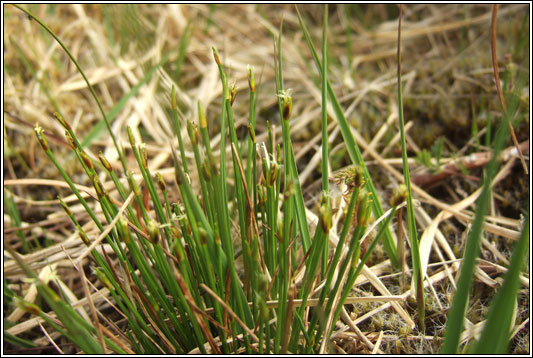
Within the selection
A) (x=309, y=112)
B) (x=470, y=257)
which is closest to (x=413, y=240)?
(x=470, y=257)

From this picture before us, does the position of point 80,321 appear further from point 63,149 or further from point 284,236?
point 63,149

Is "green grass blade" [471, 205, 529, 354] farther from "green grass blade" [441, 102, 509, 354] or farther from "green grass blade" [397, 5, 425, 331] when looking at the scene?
"green grass blade" [397, 5, 425, 331]

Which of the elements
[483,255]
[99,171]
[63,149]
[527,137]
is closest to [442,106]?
[527,137]

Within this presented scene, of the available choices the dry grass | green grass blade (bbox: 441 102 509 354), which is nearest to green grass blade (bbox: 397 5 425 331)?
the dry grass

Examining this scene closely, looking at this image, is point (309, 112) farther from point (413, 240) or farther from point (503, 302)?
point (503, 302)

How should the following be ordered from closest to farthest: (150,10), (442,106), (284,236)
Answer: (284,236) → (442,106) → (150,10)
